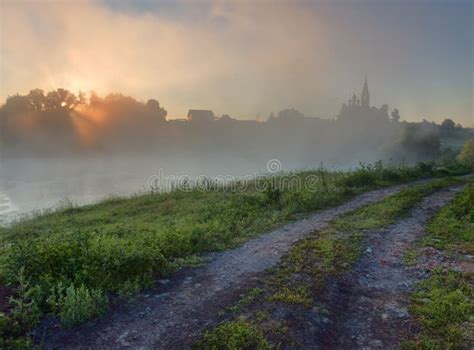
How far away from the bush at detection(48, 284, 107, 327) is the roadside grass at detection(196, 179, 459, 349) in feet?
5.71

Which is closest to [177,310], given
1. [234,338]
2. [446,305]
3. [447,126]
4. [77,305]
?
[234,338]

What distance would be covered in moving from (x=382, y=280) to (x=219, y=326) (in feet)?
10.7

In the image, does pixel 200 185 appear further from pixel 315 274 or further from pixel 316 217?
pixel 315 274

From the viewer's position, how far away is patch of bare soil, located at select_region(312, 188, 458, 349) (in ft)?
13.2

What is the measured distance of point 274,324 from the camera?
4.17m

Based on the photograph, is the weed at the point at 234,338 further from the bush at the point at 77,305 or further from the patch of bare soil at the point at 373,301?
the bush at the point at 77,305

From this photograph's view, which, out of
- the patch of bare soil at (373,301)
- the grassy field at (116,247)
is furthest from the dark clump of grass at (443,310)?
the grassy field at (116,247)

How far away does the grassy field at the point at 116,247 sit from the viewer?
4.51m

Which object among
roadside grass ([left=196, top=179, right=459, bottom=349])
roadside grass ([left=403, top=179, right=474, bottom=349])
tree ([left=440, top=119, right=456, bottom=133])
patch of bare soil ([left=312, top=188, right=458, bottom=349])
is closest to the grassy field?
roadside grass ([left=196, top=179, right=459, bottom=349])

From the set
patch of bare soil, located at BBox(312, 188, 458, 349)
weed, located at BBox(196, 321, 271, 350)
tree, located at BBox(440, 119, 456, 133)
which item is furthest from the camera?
tree, located at BBox(440, 119, 456, 133)

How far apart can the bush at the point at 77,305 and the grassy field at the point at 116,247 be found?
0.04ft

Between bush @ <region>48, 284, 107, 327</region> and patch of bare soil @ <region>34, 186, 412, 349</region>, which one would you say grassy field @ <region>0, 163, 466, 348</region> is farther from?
patch of bare soil @ <region>34, 186, 412, 349</region>

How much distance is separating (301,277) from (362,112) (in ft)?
344

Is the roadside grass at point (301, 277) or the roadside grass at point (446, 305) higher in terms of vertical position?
the roadside grass at point (301, 277)
